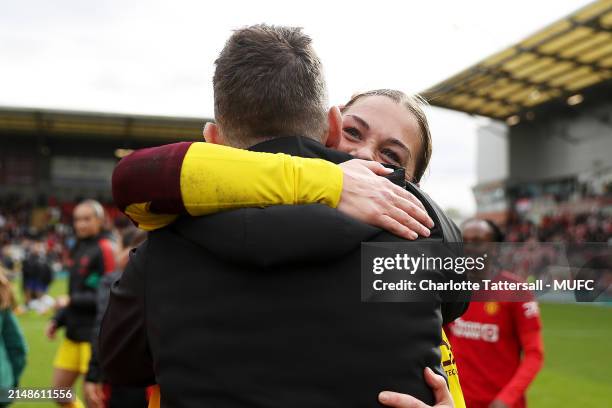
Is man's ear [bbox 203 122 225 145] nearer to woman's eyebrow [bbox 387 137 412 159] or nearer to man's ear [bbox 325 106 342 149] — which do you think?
man's ear [bbox 325 106 342 149]

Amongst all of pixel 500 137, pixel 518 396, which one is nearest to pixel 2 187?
pixel 500 137

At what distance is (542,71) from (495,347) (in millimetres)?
25653

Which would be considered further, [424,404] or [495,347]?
[495,347]

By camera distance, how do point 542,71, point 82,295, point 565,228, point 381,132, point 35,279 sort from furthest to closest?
1. point 565,228
2. point 542,71
3. point 35,279
4. point 82,295
5. point 381,132

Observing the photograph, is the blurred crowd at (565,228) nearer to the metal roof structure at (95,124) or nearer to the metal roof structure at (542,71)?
the metal roof structure at (542,71)

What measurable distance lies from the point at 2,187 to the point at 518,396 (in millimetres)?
41677

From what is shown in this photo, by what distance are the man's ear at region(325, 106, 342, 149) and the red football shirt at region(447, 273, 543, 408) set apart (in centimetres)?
270

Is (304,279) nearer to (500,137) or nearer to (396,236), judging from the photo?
(396,236)

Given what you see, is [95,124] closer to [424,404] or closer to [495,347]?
[495,347]

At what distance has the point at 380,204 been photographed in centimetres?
118

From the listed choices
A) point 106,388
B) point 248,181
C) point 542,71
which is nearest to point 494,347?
point 106,388

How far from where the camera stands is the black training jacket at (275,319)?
109 cm

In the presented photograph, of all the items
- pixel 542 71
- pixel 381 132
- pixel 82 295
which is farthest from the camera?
pixel 542 71

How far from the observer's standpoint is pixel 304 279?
1112 mm
